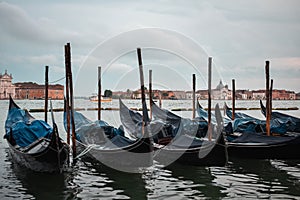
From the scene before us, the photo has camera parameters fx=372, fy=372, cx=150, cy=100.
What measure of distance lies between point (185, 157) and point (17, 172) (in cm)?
376

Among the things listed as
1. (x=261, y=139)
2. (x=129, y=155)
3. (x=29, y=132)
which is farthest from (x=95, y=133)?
(x=261, y=139)

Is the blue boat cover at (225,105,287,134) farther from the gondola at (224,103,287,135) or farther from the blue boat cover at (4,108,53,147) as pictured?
the blue boat cover at (4,108,53,147)

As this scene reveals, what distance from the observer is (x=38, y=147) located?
305 inches

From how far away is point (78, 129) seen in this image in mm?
9906

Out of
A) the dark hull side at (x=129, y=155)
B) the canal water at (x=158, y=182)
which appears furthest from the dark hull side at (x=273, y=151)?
the dark hull side at (x=129, y=155)

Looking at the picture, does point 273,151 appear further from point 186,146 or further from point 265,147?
point 186,146

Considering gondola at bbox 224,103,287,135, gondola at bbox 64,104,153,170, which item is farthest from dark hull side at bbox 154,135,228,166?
gondola at bbox 224,103,287,135

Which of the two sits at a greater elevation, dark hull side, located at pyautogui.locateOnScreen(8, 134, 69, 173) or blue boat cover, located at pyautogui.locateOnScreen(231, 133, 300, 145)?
blue boat cover, located at pyautogui.locateOnScreen(231, 133, 300, 145)

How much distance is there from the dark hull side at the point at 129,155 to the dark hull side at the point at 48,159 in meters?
0.97

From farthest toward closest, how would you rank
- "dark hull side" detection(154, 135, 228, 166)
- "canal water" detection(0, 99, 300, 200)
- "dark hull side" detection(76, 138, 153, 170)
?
"dark hull side" detection(154, 135, 228, 166) → "dark hull side" detection(76, 138, 153, 170) → "canal water" detection(0, 99, 300, 200)

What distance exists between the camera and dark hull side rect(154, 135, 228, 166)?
26.6 ft

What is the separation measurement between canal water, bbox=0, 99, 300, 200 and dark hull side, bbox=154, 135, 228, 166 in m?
0.19

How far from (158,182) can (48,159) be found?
2.25 metres

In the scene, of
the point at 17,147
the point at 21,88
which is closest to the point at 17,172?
the point at 17,147
